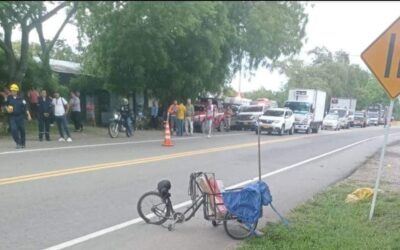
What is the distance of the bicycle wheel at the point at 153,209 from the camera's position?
291 inches

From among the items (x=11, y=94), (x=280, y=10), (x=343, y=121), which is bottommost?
(x=343, y=121)

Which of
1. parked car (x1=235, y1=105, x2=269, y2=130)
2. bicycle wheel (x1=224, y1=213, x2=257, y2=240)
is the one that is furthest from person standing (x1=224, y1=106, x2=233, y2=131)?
bicycle wheel (x1=224, y1=213, x2=257, y2=240)

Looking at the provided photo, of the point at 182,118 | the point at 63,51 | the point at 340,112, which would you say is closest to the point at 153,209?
the point at 182,118

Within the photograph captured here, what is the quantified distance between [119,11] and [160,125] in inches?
1185

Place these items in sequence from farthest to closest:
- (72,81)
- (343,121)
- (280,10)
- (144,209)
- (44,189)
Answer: (343,121)
(72,81)
(44,189)
(144,209)
(280,10)

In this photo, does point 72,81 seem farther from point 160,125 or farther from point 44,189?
point 44,189

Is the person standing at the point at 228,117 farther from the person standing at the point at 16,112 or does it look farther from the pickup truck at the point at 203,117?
the person standing at the point at 16,112

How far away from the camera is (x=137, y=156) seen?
15062 mm

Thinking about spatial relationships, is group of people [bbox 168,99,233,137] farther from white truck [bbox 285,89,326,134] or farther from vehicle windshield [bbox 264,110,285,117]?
white truck [bbox 285,89,326,134]

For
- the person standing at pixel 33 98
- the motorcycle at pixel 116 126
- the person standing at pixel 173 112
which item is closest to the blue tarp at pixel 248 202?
the motorcycle at pixel 116 126

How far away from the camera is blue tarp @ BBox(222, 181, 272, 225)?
673cm

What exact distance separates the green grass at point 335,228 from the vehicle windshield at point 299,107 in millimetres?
28978

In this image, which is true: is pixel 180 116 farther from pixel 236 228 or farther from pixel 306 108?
pixel 236 228

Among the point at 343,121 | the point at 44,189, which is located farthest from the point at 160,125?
the point at 343,121
